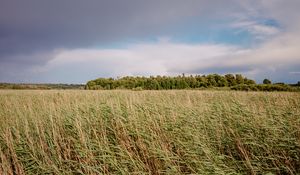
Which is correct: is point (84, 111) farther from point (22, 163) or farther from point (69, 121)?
point (22, 163)

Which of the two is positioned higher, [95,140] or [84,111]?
[84,111]

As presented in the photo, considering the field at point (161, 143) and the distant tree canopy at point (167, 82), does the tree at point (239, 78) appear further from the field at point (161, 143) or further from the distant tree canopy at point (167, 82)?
the field at point (161, 143)

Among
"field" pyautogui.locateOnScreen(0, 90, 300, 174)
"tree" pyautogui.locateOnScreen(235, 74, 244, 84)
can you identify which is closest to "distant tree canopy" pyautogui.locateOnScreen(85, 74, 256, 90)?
"tree" pyautogui.locateOnScreen(235, 74, 244, 84)

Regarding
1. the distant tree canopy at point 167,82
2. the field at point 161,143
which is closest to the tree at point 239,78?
the distant tree canopy at point 167,82

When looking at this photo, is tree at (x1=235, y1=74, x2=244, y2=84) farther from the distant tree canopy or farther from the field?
the field

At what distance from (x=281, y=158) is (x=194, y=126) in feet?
5.61

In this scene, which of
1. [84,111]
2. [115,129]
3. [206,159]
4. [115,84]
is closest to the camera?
[206,159]

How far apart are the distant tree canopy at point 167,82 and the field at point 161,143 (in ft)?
103

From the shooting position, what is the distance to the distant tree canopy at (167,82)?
121 ft

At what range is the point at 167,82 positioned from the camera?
41594 millimetres

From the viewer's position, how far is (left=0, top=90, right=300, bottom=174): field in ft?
14.0

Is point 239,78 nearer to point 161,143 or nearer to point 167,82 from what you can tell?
point 167,82

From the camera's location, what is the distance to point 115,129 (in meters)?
5.53

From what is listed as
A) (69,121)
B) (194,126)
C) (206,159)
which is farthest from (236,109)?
(69,121)
